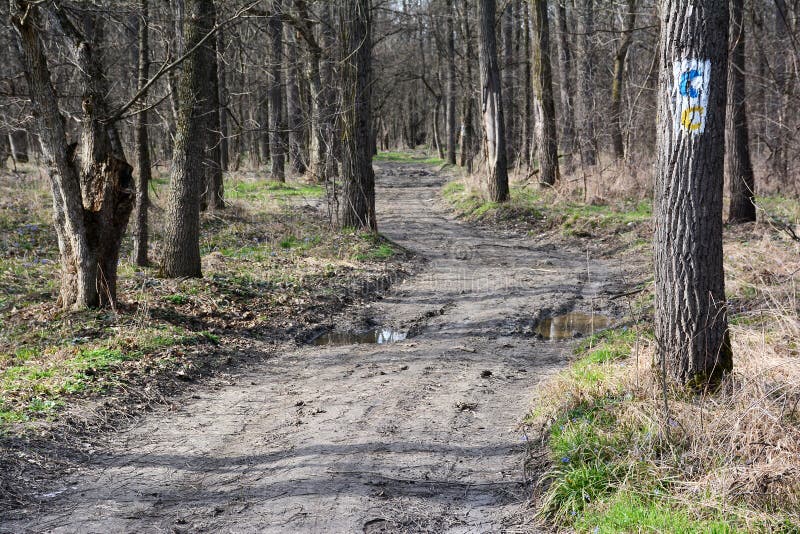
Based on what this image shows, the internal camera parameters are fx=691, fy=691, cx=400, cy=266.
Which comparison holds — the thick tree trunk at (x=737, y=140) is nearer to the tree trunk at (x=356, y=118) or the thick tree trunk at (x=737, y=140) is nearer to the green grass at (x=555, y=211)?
Answer: the green grass at (x=555, y=211)

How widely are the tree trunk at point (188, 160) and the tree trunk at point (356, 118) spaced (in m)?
4.32

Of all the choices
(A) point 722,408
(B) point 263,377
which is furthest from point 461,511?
(B) point 263,377

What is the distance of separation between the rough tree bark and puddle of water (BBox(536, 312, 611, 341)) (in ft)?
17.4

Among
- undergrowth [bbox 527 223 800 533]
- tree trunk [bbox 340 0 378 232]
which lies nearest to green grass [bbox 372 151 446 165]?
tree trunk [bbox 340 0 378 232]

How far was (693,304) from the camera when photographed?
4906 mm

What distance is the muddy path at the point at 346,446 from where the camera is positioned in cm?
432

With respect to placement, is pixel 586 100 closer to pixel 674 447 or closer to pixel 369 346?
pixel 369 346

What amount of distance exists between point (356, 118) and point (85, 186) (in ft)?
23.1

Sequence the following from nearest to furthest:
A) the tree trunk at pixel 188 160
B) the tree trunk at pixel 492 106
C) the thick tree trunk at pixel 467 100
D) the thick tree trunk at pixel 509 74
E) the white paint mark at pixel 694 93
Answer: the white paint mark at pixel 694 93 < the tree trunk at pixel 188 160 < the tree trunk at pixel 492 106 < the thick tree trunk at pixel 509 74 < the thick tree trunk at pixel 467 100

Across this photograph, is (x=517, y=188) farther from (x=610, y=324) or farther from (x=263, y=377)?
(x=263, y=377)

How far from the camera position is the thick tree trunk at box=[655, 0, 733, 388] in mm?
4766

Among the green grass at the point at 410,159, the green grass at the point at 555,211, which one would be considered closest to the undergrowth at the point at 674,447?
the green grass at the point at 555,211

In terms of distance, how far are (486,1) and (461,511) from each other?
54.1 ft

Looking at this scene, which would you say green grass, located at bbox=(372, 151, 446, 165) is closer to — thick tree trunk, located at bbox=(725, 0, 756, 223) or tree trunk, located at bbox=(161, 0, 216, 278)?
thick tree trunk, located at bbox=(725, 0, 756, 223)
